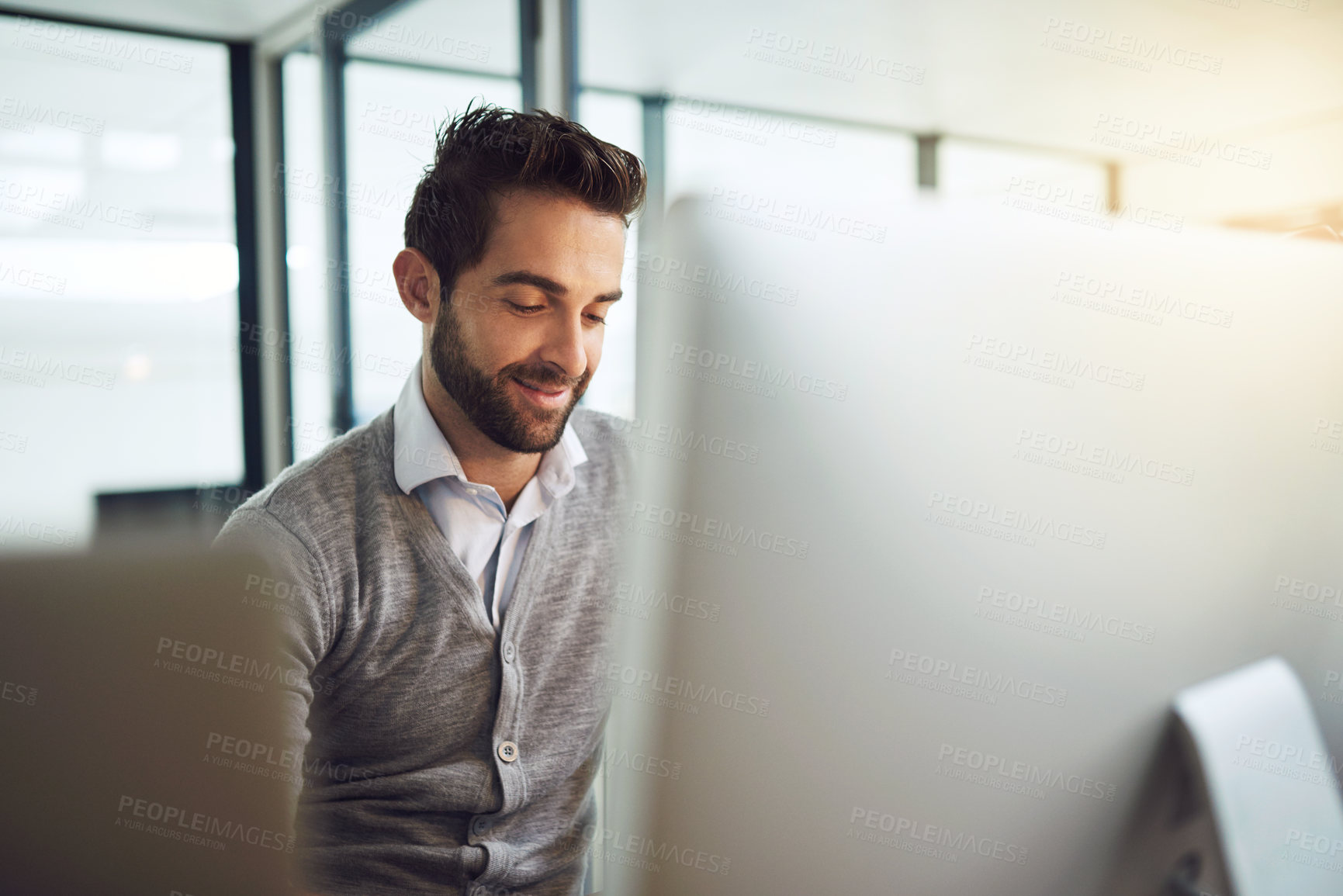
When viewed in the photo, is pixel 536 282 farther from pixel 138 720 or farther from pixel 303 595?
pixel 138 720

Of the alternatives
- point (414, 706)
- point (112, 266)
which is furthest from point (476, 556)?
point (112, 266)

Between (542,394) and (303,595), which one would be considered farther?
(542,394)

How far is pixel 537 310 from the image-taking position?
107cm

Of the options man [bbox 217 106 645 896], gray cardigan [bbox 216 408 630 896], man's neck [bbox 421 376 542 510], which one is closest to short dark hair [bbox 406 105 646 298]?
man [bbox 217 106 645 896]

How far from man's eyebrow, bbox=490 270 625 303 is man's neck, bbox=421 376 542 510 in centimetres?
17

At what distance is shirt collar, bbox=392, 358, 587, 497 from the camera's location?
104 centimetres

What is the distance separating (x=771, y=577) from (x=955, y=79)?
2.51 meters

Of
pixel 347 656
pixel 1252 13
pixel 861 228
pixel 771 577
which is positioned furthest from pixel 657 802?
pixel 1252 13

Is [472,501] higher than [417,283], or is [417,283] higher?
[417,283]

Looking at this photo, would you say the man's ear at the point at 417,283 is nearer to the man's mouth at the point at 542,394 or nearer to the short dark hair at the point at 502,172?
the short dark hair at the point at 502,172

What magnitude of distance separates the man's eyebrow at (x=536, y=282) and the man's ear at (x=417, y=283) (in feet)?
0.57

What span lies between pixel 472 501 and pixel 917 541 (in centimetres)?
79

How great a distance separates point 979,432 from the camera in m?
0.37

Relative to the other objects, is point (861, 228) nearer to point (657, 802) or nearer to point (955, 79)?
point (657, 802)
